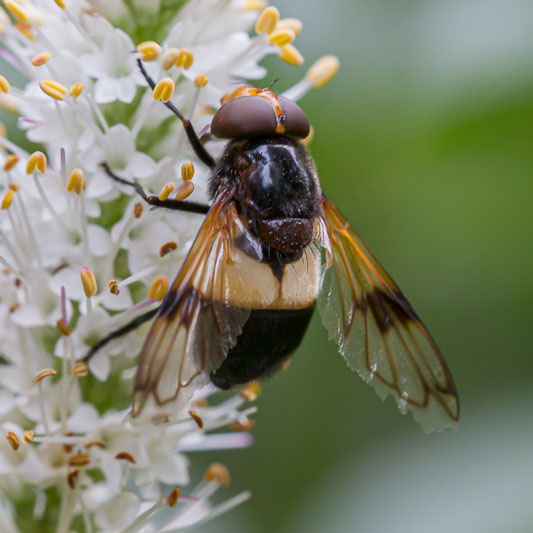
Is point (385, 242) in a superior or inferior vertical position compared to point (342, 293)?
inferior

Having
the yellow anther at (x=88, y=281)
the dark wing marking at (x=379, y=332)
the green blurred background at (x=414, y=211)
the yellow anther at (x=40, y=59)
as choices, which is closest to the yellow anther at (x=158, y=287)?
the yellow anther at (x=88, y=281)

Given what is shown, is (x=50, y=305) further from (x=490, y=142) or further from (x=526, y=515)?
(x=490, y=142)

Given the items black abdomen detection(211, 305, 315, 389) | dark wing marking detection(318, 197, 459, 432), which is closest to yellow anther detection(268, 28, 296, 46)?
dark wing marking detection(318, 197, 459, 432)

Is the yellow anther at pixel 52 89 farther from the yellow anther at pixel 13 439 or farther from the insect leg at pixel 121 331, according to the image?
the yellow anther at pixel 13 439

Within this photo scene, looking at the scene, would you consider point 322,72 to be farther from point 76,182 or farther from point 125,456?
point 125,456

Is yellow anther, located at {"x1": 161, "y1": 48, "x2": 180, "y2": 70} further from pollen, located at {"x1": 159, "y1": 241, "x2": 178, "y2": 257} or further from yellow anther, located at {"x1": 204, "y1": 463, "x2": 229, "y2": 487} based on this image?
yellow anther, located at {"x1": 204, "y1": 463, "x2": 229, "y2": 487}

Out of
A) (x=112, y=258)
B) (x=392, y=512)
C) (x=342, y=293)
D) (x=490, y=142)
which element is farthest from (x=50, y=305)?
(x=490, y=142)
